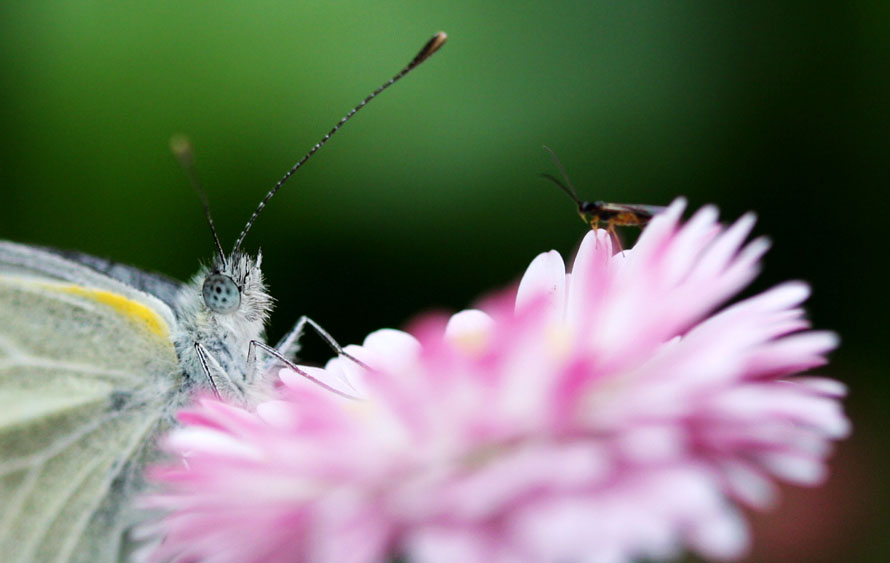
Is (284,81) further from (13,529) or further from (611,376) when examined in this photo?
(611,376)

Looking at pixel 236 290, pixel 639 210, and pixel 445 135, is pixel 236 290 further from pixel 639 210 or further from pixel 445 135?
pixel 445 135

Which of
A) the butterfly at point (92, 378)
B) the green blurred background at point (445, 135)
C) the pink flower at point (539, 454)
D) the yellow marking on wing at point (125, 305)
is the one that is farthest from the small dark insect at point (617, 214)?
the green blurred background at point (445, 135)

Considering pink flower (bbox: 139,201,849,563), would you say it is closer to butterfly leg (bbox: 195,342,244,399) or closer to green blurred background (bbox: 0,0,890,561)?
butterfly leg (bbox: 195,342,244,399)

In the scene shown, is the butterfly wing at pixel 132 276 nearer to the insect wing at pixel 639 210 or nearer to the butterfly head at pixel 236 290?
the butterfly head at pixel 236 290

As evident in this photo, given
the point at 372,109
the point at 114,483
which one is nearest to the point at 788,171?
the point at 372,109

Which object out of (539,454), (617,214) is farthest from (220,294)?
(539,454)

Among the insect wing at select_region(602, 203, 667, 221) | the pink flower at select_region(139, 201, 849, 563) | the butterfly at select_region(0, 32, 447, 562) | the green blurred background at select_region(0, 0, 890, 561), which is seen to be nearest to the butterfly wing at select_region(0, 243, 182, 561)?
the butterfly at select_region(0, 32, 447, 562)

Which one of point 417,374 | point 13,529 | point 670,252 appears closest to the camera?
point 417,374

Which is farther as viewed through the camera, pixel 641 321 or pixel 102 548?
pixel 102 548
